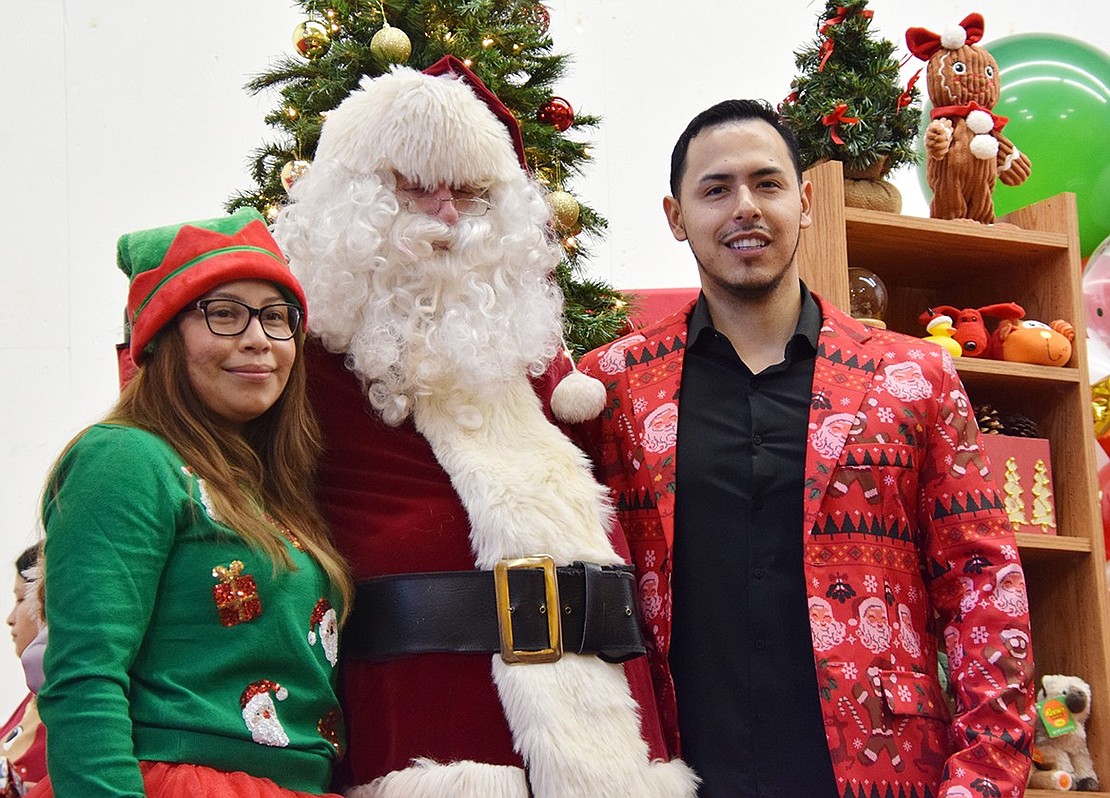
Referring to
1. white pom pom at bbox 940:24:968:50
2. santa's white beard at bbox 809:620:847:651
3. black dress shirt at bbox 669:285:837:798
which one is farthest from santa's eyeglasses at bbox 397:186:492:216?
white pom pom at bbox 940:24:968:50

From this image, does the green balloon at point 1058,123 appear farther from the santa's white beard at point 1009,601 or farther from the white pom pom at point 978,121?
the santa's white beard at point 1009,601

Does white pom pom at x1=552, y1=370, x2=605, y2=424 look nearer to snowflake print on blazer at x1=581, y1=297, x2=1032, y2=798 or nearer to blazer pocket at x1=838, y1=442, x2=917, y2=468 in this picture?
snowflake print on blazer at x1=581, y1=297, x2=1032, y2=798

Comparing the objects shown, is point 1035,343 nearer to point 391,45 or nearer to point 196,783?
point 391,45

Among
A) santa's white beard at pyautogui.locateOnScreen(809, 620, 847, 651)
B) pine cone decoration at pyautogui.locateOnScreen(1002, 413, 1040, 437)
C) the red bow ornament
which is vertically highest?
the red bow ornament

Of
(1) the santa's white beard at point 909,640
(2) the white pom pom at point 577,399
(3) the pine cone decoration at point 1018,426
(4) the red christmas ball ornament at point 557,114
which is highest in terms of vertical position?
(4) the red christmas ball ornament at point 557,114

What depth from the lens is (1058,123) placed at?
3973 mm

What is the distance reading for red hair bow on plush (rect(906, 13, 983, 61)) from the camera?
10.8 ft

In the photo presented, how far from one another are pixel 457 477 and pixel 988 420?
5.92 feet

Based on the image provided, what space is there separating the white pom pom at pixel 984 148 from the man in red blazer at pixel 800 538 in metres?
1.24

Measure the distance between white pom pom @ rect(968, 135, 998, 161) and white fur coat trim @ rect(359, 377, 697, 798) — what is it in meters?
1.72

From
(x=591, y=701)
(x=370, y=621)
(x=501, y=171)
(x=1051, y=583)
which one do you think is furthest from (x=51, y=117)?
(x=1051, y=583)

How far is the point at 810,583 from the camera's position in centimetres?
196

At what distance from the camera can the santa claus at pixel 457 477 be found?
1801 millimetres

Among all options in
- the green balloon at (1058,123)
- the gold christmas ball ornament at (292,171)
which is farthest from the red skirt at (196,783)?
the green balloon at (1058,123)
